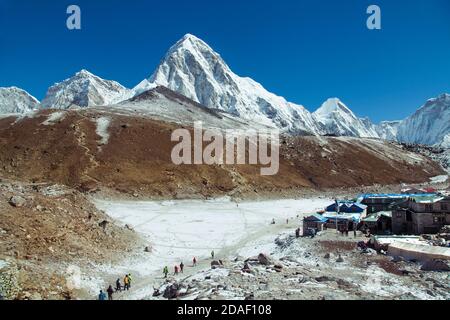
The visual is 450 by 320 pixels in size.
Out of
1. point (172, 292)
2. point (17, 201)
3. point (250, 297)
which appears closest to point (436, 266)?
point (250, 297)

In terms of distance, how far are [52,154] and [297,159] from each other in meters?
75.5

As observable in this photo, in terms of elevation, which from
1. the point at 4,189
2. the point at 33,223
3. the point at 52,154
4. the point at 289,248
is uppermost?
the point at 52,154

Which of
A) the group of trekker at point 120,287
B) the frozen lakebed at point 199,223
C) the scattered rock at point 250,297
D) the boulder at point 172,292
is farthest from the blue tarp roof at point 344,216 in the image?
the scattered rock at point 250,297

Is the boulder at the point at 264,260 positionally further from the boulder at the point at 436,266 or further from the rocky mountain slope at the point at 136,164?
the rocky mountain slope at the point at 136,164

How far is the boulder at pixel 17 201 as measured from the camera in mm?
43875

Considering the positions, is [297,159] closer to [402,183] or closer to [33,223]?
[402,183]

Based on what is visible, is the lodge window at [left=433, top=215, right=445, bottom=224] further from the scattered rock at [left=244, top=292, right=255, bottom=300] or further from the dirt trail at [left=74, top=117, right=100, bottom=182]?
the dirt trail at [left=74, top=117, right=100, bottom=182]

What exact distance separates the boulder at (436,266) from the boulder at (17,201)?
123 ft

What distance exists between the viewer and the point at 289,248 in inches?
2004

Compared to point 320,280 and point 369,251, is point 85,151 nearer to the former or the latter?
point 369,251

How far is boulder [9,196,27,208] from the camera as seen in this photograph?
43.9 m

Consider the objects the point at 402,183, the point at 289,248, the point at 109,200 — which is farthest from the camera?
the point at 402,183

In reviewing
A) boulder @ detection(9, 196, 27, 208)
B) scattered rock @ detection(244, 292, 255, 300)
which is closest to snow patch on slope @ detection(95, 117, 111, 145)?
boulder @ detection(9, 196, 27, 208)
